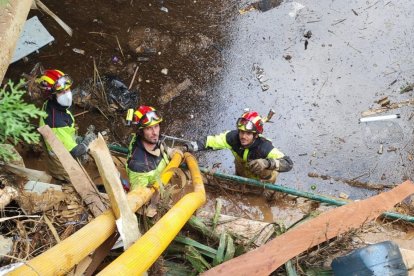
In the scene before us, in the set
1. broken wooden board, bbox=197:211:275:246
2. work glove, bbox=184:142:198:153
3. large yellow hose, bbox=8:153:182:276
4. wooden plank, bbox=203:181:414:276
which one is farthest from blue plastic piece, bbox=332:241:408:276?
work glove, bbox=184:142:198:153

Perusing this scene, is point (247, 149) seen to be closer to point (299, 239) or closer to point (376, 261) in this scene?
point (299, 239)

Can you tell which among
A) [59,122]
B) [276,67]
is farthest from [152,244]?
[276,67]

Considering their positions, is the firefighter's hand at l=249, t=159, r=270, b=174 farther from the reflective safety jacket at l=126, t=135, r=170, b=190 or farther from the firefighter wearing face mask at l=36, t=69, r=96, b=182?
the firefighter wearing face mask at l=36, t=69, r=96, b=182

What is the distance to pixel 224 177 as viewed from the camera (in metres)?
6.32

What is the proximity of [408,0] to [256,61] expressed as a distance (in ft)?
11.0

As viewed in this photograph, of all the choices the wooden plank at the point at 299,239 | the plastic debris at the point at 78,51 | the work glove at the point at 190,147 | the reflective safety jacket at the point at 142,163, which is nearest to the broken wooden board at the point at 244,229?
the wooden plank at the point at 299,239

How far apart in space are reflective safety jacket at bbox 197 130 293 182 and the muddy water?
980 mm

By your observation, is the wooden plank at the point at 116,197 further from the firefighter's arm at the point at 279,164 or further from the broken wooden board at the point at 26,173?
the firefighter's arm at the point at 279,164

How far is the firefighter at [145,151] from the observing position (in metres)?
5.60

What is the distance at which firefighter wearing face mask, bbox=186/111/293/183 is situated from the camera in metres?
6.10

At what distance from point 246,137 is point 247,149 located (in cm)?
30

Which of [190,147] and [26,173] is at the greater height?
[26,173]

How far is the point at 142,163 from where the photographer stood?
5.69 metres

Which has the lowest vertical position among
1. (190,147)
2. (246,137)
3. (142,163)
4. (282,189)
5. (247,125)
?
(282,189)
